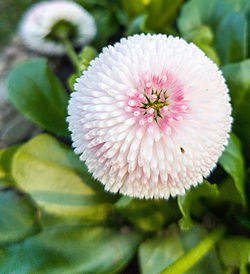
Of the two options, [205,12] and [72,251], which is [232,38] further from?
[72,251]

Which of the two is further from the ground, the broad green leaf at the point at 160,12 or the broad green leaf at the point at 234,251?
the broad green leaf at the point at 160,12

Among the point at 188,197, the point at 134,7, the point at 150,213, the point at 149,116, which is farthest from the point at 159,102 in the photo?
the point at 134,7

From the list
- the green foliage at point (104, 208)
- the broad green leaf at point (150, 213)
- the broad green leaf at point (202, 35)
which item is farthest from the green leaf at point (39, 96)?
the broad green leaf at point (202, 35)

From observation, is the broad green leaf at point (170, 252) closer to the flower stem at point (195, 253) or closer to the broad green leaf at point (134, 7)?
the flower stem at point (195, 253)

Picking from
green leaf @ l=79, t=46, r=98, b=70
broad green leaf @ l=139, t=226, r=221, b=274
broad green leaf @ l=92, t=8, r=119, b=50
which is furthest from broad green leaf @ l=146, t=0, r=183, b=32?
broad green leaf @ l=139, t=226, r=221, b=274

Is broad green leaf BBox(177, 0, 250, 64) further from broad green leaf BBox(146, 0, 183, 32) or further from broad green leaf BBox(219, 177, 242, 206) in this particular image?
broad green leaf BBox(219, 177, 242, 206)
